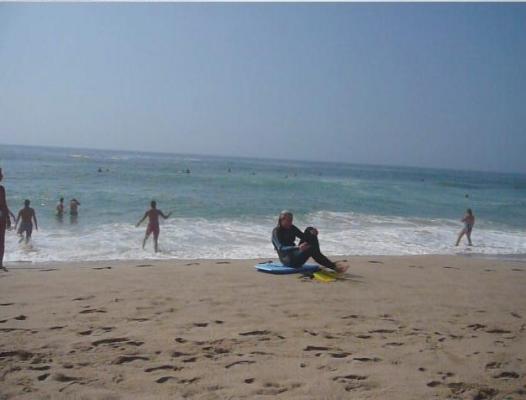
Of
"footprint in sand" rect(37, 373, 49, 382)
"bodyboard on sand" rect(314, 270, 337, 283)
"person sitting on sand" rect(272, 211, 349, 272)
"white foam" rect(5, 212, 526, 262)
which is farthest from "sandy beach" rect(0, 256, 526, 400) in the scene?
"white foam" rect(5, 212, 526, 262)

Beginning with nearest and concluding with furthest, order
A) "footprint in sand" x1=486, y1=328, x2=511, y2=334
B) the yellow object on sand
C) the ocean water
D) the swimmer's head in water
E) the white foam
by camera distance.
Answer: "footprint in sand" x1=486, y1=328, x2=511, y2=334, the yellow object on sand, the swimmer's head in water, the white foam, the ocean water

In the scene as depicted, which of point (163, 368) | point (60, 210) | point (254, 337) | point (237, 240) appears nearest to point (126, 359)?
point (163, 368)

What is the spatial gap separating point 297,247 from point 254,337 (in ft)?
11.0

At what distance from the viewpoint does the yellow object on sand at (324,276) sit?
6.65 metres

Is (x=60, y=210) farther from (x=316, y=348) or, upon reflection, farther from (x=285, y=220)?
(x=316, y=348)

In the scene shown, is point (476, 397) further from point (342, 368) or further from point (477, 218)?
point (477, 218)

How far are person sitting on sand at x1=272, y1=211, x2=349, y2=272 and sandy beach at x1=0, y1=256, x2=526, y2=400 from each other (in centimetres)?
42

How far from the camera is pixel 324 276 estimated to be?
679 cm

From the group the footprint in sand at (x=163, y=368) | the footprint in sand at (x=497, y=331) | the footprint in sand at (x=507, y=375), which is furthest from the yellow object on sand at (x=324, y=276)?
the footprint in sand at (x=163, y=368)

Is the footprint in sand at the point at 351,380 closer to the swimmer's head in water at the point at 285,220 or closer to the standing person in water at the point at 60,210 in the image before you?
the swimmer's head in water at the point at 285,220

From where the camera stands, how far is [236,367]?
340 cm

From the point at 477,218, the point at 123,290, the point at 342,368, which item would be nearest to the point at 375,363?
the point at 342,368

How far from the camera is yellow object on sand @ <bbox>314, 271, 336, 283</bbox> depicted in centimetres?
665

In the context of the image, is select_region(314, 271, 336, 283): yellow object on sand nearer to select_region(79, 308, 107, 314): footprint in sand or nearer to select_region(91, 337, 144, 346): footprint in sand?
select_region(79, 308, 107, 314): footprint in sand
